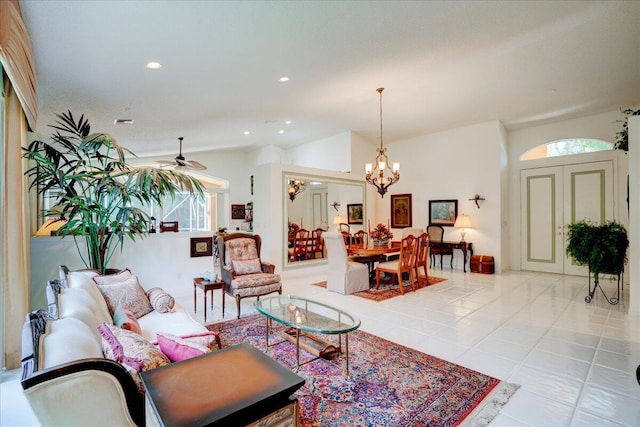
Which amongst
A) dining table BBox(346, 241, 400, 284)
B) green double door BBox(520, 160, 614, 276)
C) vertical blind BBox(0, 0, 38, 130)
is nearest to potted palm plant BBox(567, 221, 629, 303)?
green double door BBox(520, 160, 614, 276)

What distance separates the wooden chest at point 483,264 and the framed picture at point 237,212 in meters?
6.95

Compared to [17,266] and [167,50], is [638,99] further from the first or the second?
[17,266]

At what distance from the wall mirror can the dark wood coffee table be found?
570 centimetres

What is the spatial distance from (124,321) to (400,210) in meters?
7.42

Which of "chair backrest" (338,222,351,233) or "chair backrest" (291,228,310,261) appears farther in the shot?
"chair backrest" (338,222,351,233)

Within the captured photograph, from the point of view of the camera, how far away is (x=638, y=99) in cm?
539

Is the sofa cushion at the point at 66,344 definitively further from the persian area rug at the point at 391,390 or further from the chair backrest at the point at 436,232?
the chair backrest at the point at 436,232

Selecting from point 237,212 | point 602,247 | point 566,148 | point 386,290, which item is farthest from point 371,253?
point 237,212

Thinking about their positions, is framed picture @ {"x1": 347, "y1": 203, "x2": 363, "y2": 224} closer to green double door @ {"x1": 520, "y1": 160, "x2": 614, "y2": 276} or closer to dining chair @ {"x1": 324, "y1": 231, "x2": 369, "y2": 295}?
dining chair @ {"x1": 324, "y1": 231, "x2": 369, "y2": 295}

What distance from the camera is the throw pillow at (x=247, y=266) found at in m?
4.35

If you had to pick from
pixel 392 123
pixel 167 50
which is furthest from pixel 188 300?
pixel 392 123

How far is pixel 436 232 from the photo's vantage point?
25.1 ft

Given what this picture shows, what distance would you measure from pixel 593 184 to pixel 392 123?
4345mm

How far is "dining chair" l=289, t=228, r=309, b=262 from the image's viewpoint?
7.01 m
